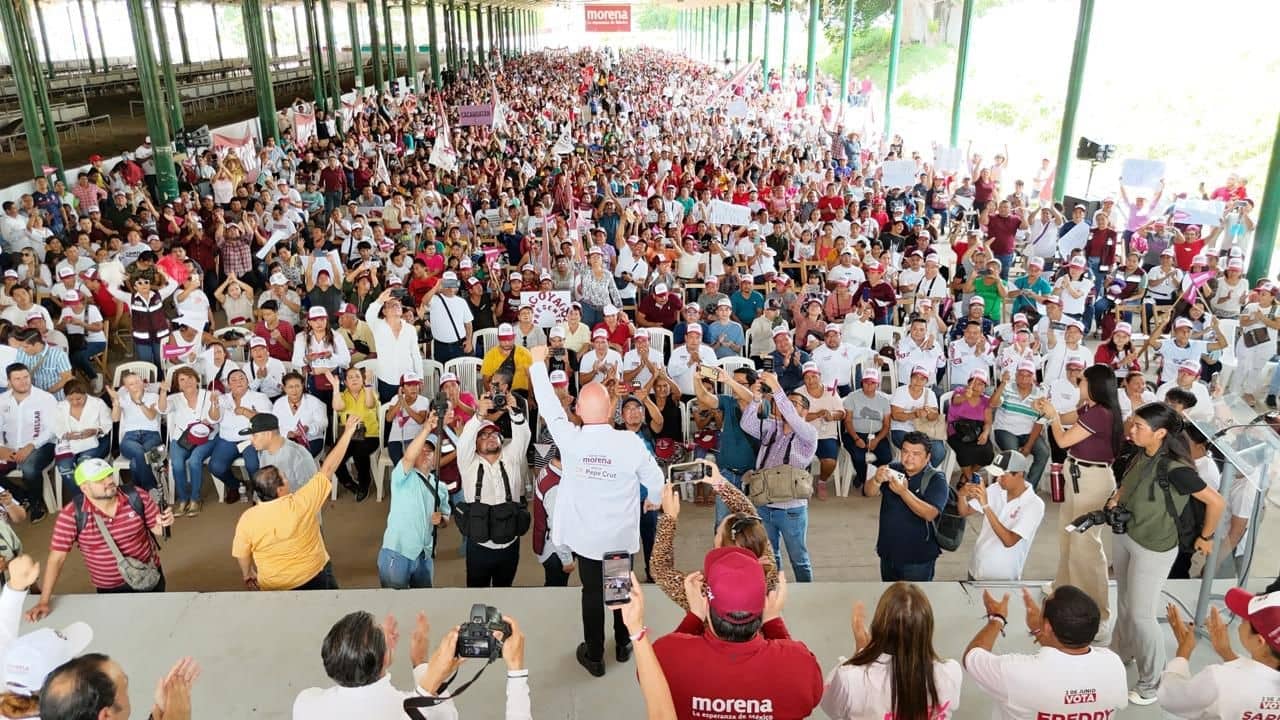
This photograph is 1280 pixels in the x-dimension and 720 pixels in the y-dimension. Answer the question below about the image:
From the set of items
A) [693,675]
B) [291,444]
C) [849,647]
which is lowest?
[849,647]

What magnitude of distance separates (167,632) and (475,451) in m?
1.77

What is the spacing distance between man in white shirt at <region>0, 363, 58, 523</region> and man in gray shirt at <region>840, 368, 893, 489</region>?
6.02 meters

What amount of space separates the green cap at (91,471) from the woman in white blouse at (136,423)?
8.51ft

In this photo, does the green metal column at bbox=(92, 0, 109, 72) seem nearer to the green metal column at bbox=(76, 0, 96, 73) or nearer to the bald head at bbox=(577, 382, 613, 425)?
the green metal column at bbox=(76, 0, 96, 73)

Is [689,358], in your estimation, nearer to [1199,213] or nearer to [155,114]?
[1199,213]

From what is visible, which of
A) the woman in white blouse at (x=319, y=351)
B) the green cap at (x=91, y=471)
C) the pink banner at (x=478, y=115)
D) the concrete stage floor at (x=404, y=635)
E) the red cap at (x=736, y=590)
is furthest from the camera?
the pink banner at (x=478, y=115)

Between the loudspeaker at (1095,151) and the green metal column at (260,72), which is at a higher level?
the green metal column at (260,72)

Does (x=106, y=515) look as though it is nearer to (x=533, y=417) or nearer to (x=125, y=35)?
(x=533, y=417)

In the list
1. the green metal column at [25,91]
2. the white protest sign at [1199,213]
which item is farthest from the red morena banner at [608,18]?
the white protest sign at [1199,213]

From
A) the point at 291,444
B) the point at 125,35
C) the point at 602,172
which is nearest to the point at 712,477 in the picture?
the point at 291,444

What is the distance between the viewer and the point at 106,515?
434 centimetres

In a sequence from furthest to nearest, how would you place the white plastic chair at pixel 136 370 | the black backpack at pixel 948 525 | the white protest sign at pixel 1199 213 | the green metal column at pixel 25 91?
the green metal column at pixel 25 91 < the white protest sign at pixel 1199 213 < the white plastic chair at pixel 136 370 < the black backpack at pixel 948 525

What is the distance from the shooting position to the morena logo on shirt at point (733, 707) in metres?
2.43

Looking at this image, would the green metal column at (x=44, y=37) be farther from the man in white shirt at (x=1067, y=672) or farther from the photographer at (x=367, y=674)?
the man in white shirt at (x=1067, y=672)
